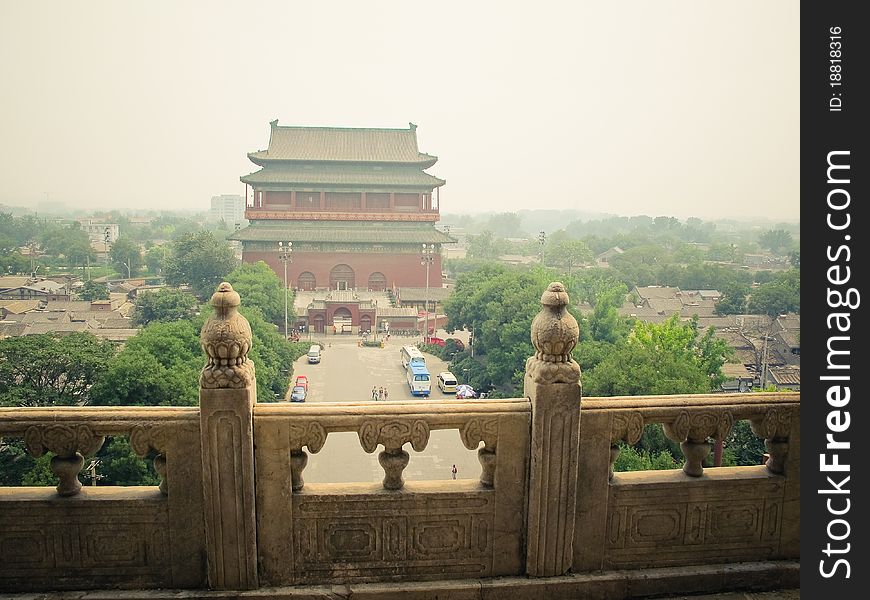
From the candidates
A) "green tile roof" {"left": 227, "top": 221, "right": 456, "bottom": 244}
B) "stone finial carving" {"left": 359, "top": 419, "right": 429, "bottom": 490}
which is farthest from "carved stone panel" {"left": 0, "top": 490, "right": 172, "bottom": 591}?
"green tile roof" {"left": 227, "top": 221, "right": 456, "bottom": 244}

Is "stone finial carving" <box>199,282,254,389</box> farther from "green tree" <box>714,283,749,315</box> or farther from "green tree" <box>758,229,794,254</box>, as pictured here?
"green tree" <box>758,229,794,254</box>

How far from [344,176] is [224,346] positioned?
4966 centimetres

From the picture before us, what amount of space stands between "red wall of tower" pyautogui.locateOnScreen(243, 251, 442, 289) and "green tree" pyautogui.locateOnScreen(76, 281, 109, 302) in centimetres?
1010

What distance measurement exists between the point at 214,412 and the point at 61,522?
0.89 metres

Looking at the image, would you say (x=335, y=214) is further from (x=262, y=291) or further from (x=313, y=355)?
(x=313, y=355)

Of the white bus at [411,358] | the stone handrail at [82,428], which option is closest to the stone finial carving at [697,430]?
the stone handrail at [82,428]

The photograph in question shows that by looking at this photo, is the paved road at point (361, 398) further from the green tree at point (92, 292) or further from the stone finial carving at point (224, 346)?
the green tree at point (92, 292)

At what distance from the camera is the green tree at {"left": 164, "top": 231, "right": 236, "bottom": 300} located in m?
53.3

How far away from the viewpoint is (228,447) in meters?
3.17

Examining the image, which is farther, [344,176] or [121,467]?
[344,176]

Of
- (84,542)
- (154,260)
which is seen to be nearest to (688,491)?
(84,542)

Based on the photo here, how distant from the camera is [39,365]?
58.0 feet

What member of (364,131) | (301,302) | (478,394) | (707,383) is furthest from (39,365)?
(364,131)

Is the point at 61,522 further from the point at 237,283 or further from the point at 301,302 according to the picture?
the point at 301,302
